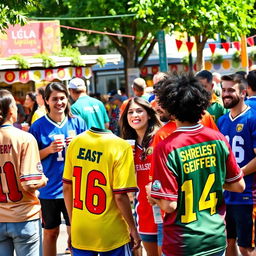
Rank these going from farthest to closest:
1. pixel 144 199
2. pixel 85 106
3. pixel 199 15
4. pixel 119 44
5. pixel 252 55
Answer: pixel 252 55, pixel 119 44, pixel 199 15, pixel 85 106, pixel 144 199

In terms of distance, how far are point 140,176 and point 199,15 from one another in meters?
15.0

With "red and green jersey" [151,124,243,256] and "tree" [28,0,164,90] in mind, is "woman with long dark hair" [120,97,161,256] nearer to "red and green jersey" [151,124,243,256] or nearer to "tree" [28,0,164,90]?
"red and green jersey" [151,124,243,256]

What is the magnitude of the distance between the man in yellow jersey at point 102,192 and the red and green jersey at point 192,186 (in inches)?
27.8

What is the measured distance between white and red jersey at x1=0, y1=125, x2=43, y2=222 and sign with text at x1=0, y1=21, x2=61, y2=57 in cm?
1451

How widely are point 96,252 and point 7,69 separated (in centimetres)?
1443

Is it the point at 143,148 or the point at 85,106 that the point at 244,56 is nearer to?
the point at 85,106

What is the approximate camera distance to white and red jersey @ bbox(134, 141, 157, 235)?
5941mm

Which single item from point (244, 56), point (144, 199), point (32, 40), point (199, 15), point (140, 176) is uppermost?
point (199, 15)

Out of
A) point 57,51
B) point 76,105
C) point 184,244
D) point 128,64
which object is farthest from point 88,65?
point 184,244

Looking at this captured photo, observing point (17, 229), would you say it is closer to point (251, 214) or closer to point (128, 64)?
point (251, 214)

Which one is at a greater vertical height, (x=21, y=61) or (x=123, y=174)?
(x=21, y=61)

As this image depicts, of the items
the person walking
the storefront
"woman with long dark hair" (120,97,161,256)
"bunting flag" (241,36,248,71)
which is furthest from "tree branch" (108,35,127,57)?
the person walking

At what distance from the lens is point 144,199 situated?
19.6ft

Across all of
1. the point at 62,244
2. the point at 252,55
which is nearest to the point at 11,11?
the point at 62,244
